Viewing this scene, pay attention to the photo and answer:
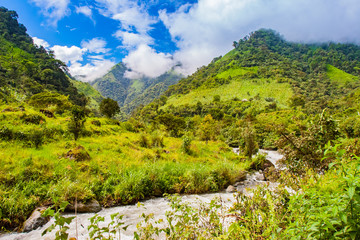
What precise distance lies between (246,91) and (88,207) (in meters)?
103

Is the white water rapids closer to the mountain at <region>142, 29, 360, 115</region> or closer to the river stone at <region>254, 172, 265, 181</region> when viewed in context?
the river stone at <region>254, 172, 265, 181</region>

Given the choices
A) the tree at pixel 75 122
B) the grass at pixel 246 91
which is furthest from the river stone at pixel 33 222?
the grass at pixel 246 91

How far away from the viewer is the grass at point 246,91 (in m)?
88.9

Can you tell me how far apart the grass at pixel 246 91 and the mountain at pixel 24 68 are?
62.7 metres

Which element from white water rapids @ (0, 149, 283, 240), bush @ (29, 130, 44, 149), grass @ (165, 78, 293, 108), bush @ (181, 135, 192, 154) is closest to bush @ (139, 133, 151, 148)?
bush @ (181, 135, 192, 154)

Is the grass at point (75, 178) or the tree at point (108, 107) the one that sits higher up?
the tree at point (108, 107)

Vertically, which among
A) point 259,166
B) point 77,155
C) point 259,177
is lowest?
point 259,177

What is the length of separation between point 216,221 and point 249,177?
1243cm

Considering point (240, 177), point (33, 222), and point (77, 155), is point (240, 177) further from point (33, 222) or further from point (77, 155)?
point (33, 222)

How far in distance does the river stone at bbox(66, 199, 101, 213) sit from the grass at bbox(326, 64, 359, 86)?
151070mm

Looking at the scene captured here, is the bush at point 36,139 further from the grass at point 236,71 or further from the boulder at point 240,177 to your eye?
the grass at point 236,71

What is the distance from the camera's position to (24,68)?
237 feet

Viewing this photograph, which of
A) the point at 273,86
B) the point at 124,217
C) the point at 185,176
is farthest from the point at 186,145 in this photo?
the point at 273,86

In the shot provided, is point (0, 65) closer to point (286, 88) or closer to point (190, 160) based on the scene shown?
point (190, 160)
